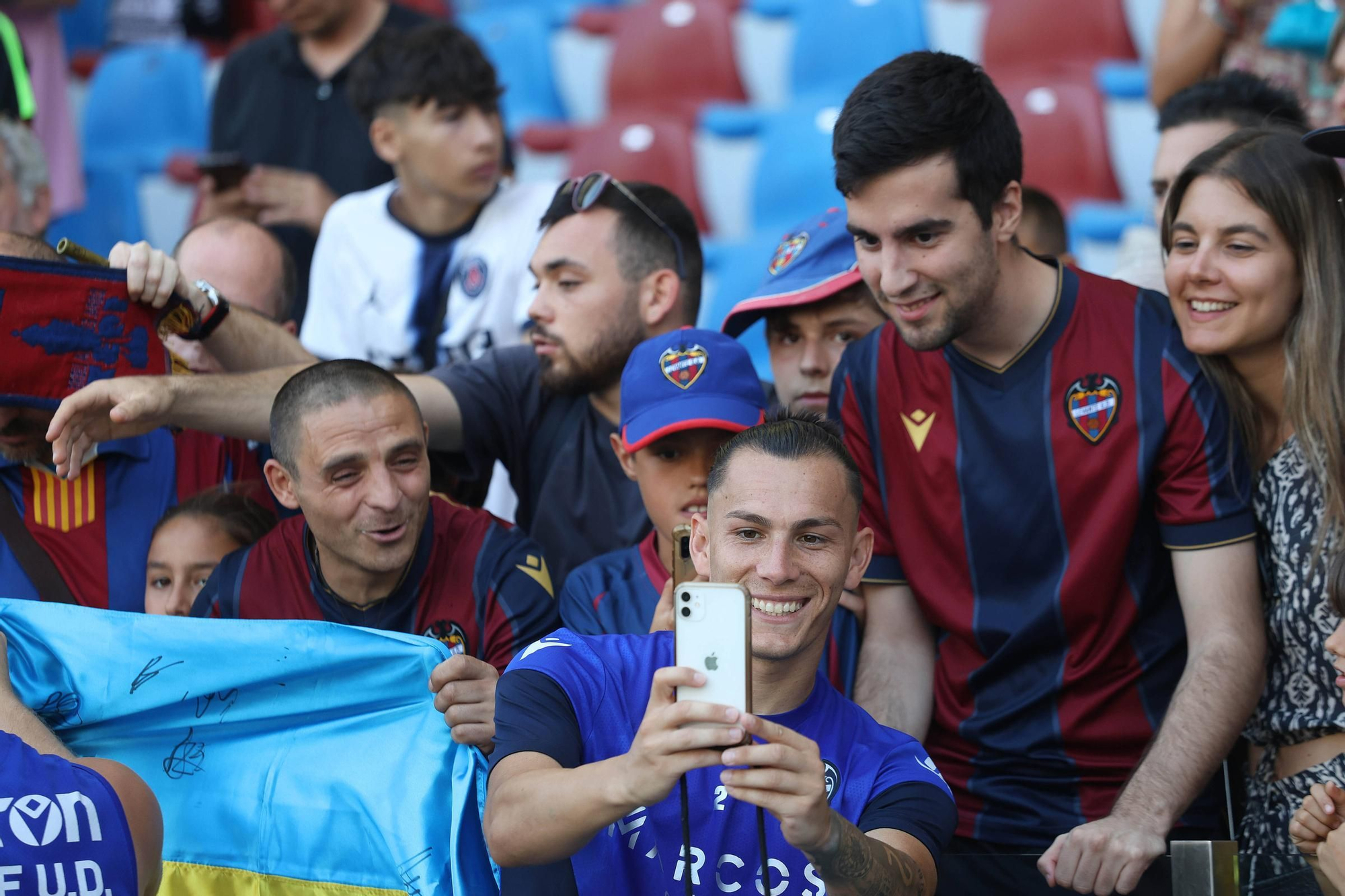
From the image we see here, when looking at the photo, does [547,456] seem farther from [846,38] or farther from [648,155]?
[846,38]

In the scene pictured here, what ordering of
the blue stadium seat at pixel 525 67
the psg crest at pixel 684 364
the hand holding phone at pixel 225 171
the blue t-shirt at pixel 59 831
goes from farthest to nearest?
the blue stadium seat at pixel 525 67 < the hand holding phone at pixel 225 171 < the psg crest at pixel 684 364 < the blue t-shirt at pixel 59 831

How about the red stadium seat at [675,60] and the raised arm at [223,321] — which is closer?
the raised arm at [223,321]

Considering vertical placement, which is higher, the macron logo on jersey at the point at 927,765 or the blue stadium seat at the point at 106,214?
the blue stadium seat at the point at 106,214

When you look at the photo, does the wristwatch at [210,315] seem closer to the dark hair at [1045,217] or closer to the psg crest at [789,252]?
the psg crest at [789,252]

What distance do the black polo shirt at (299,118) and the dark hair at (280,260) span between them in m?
0.79

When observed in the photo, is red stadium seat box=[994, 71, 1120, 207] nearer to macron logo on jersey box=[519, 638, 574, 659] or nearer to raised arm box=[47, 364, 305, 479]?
raised arm box=[47, 364, 305, 479]

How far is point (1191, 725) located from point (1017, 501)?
0.51 m

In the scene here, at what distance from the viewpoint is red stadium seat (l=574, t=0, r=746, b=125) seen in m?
6.63

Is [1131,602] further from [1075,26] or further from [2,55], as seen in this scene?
[2,55]

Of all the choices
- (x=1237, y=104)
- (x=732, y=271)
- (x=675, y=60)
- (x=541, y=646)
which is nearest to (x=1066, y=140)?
(x=732, y=271)

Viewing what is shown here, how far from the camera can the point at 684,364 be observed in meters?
2.98

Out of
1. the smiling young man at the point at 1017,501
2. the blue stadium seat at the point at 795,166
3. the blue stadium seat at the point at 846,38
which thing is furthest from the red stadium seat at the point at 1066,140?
the smiling young man at the point at 1017,501

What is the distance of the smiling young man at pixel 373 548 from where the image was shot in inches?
110

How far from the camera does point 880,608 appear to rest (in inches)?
114
